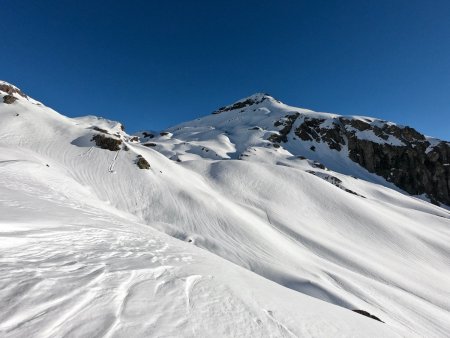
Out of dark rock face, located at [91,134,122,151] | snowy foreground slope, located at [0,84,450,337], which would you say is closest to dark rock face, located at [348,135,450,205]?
snowy foreground slope, located at [0,84,450,337]

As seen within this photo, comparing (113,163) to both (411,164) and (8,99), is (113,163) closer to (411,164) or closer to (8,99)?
(8,99)

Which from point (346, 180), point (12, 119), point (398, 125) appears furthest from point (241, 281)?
point (398, 125)

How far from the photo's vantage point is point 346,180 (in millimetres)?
55875

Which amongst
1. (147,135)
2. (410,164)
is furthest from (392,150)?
(147,135)

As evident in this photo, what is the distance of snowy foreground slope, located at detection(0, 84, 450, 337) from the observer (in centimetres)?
349

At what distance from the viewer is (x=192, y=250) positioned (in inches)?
340

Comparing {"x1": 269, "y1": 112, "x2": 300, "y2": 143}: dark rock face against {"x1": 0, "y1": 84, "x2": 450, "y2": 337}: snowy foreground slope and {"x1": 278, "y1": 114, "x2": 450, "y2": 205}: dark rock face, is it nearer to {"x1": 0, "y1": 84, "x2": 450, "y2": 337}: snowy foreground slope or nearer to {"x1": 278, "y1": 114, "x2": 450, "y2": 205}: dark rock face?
{"x1": 278, "y1": 114, "x2": 450, "y2": 205}: dark rock face

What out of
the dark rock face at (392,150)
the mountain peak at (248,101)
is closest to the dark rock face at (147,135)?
the dark rock face at (392,150)

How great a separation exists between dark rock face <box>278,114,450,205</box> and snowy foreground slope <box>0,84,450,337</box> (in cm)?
4269

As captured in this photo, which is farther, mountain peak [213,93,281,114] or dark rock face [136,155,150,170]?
mountain peak [213,93,281,114]

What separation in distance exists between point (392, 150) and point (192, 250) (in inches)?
4025

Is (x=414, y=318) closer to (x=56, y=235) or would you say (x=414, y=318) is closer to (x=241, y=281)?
(x=241, y=281)

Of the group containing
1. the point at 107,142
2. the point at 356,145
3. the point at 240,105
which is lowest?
the point at 107,142

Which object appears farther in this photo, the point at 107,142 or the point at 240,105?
the point at 240,105
